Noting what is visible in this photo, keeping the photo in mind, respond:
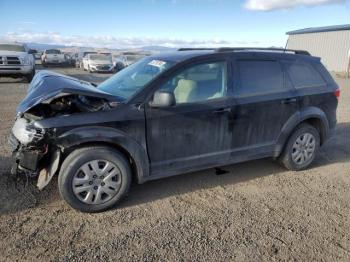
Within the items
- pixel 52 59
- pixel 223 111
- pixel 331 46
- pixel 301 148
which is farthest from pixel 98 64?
pixel 331 46

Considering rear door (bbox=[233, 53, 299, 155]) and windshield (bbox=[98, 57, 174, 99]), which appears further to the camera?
rear door (bbox=[233, 53, 299, 155])

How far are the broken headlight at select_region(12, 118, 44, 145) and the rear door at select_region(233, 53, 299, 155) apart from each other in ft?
7.80

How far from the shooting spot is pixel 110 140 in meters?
3.69

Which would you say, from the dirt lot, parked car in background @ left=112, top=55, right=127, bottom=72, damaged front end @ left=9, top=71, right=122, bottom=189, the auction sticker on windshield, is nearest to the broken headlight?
damaged front end @ left=9, top=71, right=122, bottom=189

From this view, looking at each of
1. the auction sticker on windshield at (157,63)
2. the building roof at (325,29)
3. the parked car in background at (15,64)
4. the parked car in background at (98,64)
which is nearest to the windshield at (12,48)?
the parked car in background at (15,64)

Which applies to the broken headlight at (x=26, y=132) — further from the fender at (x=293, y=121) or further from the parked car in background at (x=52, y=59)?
the parked car in background at (x=52, y=59)

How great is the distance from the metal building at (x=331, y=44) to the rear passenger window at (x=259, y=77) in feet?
96.3

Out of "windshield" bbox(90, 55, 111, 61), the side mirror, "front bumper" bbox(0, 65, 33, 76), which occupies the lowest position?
"windshield" bbox(90, 55, 111, 61)

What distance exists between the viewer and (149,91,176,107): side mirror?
148 inches

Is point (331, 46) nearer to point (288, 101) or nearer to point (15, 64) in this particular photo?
point (15, 64)

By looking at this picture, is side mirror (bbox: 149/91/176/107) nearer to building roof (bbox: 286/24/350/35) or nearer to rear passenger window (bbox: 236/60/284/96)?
rear passenger window (bbox: 236/60/284/96)

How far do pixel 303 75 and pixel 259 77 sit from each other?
2.93 ft

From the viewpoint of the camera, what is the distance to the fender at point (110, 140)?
11.6 ft

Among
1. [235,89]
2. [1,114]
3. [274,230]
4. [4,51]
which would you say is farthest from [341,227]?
[4,51]
